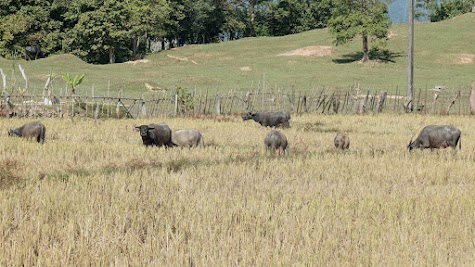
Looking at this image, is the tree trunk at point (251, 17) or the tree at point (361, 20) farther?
the tree trunk at point (251, 17)

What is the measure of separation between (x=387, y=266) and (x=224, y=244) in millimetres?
1667

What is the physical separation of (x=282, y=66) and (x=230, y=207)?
50217 mm

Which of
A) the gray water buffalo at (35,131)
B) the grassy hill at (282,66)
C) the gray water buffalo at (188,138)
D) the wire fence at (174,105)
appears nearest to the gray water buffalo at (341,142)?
the gray water buffalo at (188,138)

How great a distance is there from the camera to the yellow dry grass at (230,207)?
536 cm

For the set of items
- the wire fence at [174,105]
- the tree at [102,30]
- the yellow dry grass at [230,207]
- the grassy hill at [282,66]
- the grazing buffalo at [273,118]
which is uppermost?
the tree at [102,30]

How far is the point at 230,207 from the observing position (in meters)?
7.33

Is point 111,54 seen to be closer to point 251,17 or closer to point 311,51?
point 311,51

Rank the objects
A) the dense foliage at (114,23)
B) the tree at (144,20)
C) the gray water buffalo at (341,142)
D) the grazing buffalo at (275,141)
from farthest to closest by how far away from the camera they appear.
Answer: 1. the tree at (144,20)
2. the dense foliage at (114,23)
3. the gray water buffalo at (341,142)
4. the grazing buffalo at (275,141)

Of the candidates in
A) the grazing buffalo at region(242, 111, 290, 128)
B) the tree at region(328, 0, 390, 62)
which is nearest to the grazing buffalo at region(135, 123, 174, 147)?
the grazing buffalo at region(242, 111, 290, 128)

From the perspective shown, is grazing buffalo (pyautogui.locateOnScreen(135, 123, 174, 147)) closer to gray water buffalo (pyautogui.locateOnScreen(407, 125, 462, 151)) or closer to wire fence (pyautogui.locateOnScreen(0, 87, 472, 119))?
gray water buffalo (pyautogui.locateOnScreen(407, 125, 462, 151))

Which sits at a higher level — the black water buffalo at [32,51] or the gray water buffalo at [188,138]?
the black water buffalo at [32,51]

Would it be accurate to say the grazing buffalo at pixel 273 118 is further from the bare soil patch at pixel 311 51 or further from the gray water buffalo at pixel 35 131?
the bare soil patch at pixel 311 51

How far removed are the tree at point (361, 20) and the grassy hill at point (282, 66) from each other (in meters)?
2.87

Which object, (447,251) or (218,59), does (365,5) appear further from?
(447,251)
